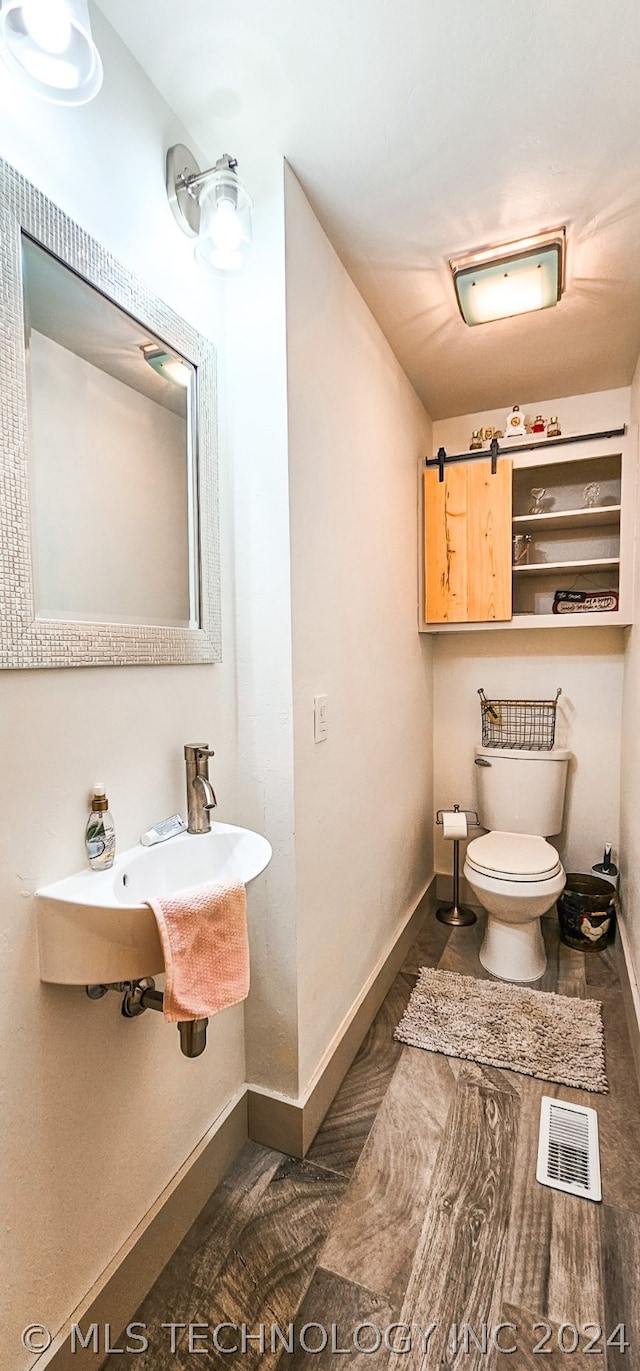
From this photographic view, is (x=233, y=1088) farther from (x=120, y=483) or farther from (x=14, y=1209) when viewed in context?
(x=120, y=483)

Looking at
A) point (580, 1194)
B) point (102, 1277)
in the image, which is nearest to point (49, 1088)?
point (102, 1277)

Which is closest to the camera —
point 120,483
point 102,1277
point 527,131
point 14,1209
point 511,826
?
point 14,1209

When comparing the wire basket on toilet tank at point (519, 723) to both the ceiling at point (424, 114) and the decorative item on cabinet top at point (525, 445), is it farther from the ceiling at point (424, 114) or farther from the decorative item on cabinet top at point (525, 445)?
the ceiling at point (424, 114)

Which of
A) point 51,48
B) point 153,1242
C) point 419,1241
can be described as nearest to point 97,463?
point 51,48

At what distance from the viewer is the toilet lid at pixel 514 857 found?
6.84 ft

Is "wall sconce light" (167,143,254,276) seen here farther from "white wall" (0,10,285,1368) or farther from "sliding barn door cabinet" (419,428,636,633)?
"sliding barn door cabinet" (419,428,636,633)

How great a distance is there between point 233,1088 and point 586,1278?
81 cm

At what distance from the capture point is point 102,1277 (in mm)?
994

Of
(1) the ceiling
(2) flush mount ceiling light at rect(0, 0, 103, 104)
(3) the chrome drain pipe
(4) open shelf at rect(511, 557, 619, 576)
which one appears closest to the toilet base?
(4) open shelf at rect(511, 557, 619, 576)

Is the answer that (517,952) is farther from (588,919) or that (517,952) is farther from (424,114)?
(424,114)

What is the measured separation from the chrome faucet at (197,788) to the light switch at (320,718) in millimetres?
339

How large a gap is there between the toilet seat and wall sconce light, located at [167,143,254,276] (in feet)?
6.47

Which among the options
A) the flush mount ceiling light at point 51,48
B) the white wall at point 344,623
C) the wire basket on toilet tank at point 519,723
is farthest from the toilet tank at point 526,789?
the flush mount ceiling light at point 51,48

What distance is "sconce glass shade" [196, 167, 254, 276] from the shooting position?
1.13 metres
